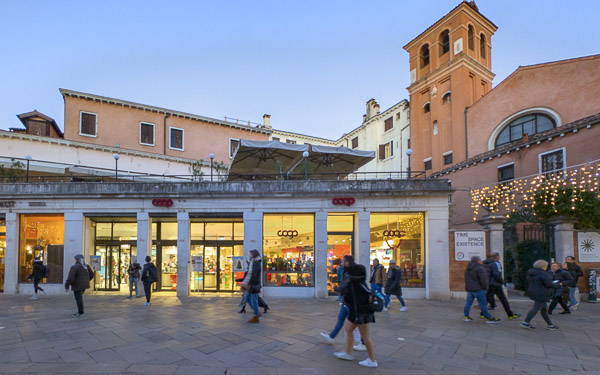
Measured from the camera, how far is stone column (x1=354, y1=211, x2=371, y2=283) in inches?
493

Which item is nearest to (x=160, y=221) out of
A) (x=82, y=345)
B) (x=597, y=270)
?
(x=82, y=345)

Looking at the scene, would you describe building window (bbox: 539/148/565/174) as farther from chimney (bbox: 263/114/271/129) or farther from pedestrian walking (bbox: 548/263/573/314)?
chimney (bbox: 263/114/271/129)

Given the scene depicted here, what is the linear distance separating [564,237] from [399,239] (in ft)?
17.3

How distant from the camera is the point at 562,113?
1880 cm

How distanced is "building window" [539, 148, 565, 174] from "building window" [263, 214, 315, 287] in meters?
11.5

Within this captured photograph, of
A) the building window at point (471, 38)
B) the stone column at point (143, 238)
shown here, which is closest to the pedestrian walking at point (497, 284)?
the stone column at point (143, 238)

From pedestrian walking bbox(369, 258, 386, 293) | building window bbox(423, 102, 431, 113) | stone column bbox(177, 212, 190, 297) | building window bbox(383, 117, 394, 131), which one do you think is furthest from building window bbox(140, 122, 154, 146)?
building window bbox(383, 117, 394, 131)

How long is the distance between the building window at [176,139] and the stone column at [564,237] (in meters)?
21.7

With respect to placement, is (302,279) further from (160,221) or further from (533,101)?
(533,101)

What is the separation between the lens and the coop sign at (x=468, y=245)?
39.8 feet

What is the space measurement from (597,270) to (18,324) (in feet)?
53.5

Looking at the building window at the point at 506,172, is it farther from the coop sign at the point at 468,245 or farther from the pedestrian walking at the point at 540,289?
the pedestrian walking at the point at 540,289

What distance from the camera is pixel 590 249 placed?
12.2m

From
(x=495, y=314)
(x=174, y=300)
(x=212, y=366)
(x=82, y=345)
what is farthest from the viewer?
(x=174, y=300)
